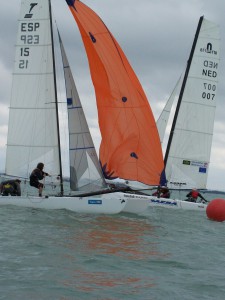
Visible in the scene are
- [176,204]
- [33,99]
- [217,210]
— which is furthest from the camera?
[176,204]

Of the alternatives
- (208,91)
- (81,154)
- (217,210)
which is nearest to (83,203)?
(81,154)

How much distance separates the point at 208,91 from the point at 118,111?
9543 mm

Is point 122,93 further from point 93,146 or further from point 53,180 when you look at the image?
point 53,180

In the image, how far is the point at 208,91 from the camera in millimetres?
25219

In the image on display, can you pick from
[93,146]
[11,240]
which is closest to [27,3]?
[93,146]

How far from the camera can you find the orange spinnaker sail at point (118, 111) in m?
16.5

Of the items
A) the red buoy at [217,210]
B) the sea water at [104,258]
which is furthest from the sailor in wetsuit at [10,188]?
the red buoy at [217,210]

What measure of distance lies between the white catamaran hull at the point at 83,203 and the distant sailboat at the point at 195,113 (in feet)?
30.0

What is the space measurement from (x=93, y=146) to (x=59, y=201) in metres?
2.10

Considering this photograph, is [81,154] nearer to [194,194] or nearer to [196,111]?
[194,194]

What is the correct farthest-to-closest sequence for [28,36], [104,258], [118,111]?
[28,36], [118,111], [104,258]

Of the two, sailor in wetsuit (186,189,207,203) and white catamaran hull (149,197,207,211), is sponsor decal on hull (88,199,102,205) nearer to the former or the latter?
white catamaran hull (149,197,207,211)

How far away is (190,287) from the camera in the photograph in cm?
840

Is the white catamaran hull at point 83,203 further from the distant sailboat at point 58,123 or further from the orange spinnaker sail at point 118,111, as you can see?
the orange spinnaker sail at point 118,111
